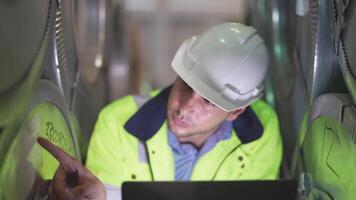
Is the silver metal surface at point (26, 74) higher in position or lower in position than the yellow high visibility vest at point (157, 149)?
higher

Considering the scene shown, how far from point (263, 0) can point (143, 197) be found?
39.3 inches

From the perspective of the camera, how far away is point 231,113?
1.36 metres

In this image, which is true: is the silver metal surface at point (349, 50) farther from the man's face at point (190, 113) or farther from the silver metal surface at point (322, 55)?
the man's face at point (190, 113)

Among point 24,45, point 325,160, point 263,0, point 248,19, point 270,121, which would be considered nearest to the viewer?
point 24,45

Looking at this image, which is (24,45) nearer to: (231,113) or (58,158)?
(58,158)

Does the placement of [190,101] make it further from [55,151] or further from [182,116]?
[55,151]

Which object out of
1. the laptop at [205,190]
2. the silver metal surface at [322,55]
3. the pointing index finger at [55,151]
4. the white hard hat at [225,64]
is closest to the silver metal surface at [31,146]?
the pointing index finger at [55,151]

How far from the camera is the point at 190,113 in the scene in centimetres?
129

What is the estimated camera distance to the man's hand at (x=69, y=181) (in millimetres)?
993

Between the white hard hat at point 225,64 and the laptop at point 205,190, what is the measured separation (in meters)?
0.16

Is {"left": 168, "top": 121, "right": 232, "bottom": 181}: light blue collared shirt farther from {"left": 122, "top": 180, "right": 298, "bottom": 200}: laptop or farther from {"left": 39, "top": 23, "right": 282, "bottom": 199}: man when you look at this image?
{"left": 122, "top": 180, "right": 298, "bottom": 200}: laptop

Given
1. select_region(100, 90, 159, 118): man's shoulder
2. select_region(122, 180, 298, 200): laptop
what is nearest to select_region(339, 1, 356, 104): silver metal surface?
select_region(122, 180, 298, 200): laptop

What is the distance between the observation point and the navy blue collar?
4.43 ft

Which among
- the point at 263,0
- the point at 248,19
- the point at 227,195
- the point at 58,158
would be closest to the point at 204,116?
the point at 227,195
